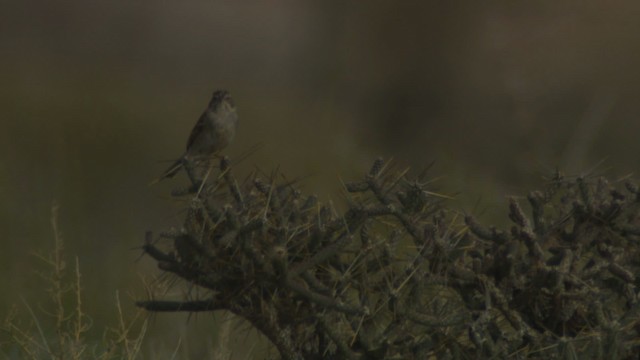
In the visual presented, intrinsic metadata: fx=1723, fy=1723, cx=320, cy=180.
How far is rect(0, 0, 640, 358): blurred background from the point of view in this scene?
9.59 meters

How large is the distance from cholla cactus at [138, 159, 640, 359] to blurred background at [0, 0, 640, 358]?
8.42 ft

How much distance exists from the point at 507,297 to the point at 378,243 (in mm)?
342

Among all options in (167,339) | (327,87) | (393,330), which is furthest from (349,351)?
(327,87)

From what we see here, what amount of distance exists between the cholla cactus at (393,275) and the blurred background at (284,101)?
2567 millimetres

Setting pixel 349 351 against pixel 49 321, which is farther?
pixel 49 321

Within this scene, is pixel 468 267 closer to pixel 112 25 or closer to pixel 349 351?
pixel 349 351

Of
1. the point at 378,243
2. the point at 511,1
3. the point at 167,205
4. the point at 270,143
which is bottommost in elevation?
the point at 378,243

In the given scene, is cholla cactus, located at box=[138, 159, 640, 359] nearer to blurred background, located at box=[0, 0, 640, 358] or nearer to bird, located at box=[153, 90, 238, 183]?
bird, located at box=[153, 90, 238, 183]

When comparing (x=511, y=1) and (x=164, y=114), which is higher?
(x=511, y=1)

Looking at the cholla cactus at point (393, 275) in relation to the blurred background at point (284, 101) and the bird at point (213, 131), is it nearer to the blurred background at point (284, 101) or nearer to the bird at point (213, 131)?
the bird at point (213, 131)

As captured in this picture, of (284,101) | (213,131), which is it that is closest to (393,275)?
(213,131)

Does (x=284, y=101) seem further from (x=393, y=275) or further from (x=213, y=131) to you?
(x=393, y=275)

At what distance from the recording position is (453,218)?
4.16m

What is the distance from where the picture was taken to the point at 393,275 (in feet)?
13.0
